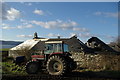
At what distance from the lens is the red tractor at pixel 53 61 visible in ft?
32.5

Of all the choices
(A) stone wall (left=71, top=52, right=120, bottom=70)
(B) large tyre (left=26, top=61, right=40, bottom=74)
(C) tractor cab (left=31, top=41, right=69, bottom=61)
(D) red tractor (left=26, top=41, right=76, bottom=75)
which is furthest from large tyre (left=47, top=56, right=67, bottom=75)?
(A) stone wall (left=71, top=52, right=120, bottom=70)

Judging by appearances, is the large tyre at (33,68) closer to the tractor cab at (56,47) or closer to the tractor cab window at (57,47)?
the tractor cab at (56,47)

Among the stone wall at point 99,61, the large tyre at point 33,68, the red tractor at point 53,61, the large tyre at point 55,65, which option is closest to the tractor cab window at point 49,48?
the red tractor at point 53,61

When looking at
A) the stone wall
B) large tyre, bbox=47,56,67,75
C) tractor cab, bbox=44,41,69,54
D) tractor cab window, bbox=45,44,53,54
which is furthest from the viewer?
the stone wall

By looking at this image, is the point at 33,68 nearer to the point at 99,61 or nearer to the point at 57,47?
the point at 57,47

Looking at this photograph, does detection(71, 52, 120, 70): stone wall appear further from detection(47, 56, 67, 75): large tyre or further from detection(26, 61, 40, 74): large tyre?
detection(26, 61, 40, 74): large tyre

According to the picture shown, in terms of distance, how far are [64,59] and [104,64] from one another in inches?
173

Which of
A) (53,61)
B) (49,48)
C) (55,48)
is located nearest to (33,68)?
(53,61)

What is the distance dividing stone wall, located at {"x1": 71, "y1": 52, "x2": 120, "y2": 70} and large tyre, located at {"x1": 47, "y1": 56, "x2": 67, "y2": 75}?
14.4 feet

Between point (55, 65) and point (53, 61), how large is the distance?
11.4 inches

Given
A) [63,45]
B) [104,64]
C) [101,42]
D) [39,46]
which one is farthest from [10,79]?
[101,42]

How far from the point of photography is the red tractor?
9.90m

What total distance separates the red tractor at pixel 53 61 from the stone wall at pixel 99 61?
342 cm

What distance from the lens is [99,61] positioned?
1352 cm
